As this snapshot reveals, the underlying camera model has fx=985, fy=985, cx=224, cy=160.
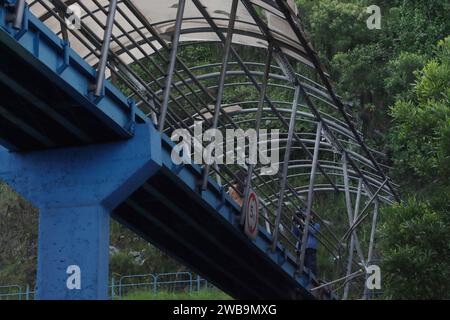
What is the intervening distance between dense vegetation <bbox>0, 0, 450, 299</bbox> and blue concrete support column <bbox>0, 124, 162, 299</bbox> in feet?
14.8

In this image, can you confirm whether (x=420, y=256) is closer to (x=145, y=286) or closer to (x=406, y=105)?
(x=406, y=105)

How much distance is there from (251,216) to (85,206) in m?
4.48

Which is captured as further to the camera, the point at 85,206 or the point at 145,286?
the point at 145,286

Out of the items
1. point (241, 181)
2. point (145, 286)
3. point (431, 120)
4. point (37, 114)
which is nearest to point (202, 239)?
point (241, 181)


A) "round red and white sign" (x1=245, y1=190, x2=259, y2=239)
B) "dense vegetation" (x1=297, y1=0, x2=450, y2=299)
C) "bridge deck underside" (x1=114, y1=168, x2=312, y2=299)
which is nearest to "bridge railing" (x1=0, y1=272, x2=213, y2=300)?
"dense vegetation" (x1=297, y1=0, x2=450, y2=299)

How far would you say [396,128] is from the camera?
30.0 m

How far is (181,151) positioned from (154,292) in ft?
60.4

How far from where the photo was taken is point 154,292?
3198 centimetres

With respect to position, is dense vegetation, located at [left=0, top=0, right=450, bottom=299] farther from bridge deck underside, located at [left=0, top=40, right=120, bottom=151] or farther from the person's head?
bridge deck underside, located at [left=0, top=40, right=120, bottom=151]

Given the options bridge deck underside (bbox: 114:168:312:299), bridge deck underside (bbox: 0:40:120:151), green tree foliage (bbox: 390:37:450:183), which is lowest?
bridge deck underside (bbox: 114:168:312:299)

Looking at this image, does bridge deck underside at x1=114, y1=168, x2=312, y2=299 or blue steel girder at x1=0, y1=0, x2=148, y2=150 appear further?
bridge deck underside at x1=114, y1=168, x2=312, y2=299

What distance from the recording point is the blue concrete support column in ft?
41.2

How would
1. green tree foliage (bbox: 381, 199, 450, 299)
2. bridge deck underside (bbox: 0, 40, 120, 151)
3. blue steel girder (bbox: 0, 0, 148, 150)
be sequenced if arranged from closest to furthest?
blue steel girder (bbox: 0, 0, 148, 150) < bridge deck underside (bbox: 0, 40, 120, 151) < green tree foliage (bbox: 381, 199, 450, 299)
